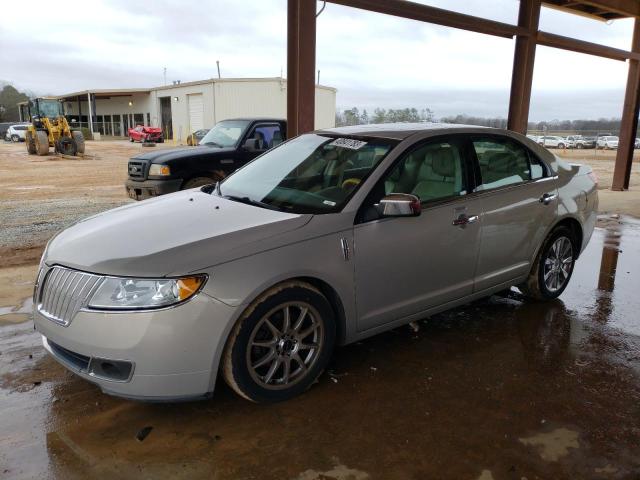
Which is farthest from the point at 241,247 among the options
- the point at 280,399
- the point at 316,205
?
the point at 280,399

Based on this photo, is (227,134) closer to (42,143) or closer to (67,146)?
(67,146)

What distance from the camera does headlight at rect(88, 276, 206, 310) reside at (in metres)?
2.62

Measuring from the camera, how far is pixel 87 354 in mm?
2695

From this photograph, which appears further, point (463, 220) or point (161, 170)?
point (161, 170)

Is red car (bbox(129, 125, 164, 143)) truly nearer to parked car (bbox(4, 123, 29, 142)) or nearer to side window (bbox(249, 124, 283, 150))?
parked car (bbox(4, 123, 29, 142))

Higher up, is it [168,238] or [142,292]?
[168,238]

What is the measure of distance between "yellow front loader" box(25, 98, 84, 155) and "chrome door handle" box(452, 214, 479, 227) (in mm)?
27314

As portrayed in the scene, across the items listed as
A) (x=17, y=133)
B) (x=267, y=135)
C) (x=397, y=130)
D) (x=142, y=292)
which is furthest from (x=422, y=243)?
(x=17, y=133)

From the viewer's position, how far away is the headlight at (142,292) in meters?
2.62

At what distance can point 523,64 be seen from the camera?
9.24 m

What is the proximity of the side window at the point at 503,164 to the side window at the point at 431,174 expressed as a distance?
0.71 ft

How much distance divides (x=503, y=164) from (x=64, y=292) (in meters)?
3.37

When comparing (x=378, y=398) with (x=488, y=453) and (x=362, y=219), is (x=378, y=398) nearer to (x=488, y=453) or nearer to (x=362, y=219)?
(x=488, y=453)

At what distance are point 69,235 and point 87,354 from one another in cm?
95
